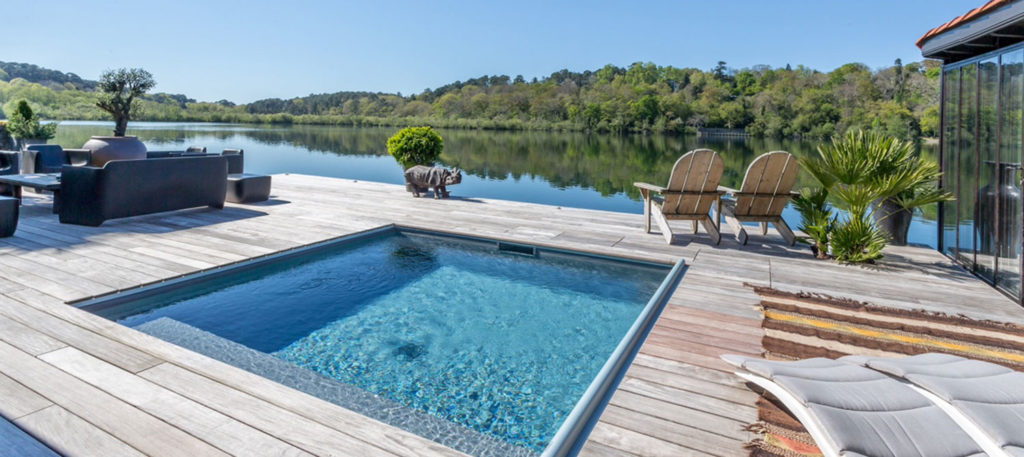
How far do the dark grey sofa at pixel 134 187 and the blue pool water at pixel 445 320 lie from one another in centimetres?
221

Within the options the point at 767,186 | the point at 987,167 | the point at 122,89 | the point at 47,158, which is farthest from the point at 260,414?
the point at 122,89

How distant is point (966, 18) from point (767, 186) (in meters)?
1.77

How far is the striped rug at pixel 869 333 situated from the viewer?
2.56 metres

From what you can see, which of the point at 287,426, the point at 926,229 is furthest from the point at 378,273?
the point at 926,229

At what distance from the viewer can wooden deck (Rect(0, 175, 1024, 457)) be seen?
183 centimetres

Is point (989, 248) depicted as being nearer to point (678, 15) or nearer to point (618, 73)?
point (678, 15)

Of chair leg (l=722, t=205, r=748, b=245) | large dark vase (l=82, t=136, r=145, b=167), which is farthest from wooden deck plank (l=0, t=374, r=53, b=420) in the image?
large dark vase (l=82, t=136, r=145, b=167)

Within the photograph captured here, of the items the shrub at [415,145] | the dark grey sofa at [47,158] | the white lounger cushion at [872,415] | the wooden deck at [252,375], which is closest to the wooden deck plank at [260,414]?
the wooden deck at [252,375]

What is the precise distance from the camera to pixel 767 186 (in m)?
4.96

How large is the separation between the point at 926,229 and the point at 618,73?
55.3 m

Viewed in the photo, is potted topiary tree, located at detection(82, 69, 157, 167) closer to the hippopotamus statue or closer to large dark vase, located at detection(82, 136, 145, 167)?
large dark vase, located at detection(82, 136, 145, 167)

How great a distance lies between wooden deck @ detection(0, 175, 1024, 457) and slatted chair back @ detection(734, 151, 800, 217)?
1.13ft

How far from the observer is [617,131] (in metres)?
43.0

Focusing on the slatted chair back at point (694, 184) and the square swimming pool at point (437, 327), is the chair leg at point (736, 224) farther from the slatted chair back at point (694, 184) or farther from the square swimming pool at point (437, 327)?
the square swimming pool at point (437, 327)
